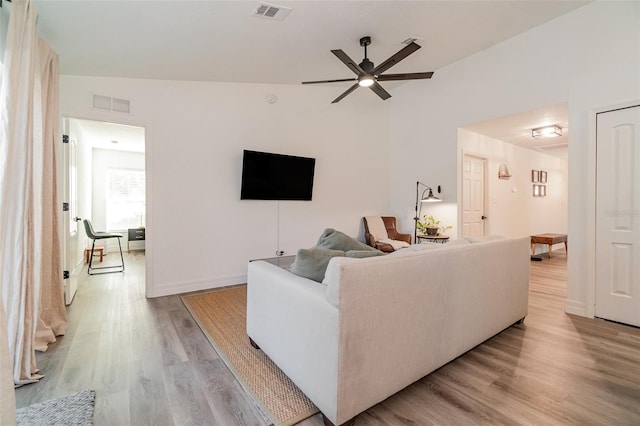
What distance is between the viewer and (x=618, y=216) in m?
2.86

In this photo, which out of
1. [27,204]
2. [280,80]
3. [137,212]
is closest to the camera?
[27,204]

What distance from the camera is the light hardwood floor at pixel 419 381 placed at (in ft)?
5.11

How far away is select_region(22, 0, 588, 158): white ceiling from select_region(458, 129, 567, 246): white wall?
3.84 feet

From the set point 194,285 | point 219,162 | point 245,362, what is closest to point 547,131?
point 219,162

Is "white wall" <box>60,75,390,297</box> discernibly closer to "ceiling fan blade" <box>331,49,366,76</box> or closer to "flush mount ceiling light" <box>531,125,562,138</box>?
"ceiling fan blade" <box>331,49,366,76</box>

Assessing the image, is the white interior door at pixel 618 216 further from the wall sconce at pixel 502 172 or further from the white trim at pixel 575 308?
the wall sconce at pixel 502 172

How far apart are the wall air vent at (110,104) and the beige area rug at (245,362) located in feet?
7.89

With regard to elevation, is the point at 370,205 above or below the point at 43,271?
above

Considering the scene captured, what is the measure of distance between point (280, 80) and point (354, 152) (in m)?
1.88

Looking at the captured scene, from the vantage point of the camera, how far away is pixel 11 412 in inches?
44.6

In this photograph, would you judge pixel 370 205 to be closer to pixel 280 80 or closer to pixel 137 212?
pixel 280 80

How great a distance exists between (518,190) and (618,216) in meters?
3.51

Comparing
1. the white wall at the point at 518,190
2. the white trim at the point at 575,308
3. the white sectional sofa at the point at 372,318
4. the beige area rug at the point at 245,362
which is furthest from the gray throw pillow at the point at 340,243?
the white wall at the point at 518,190

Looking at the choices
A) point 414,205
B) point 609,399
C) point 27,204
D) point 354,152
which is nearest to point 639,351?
point 609,399
